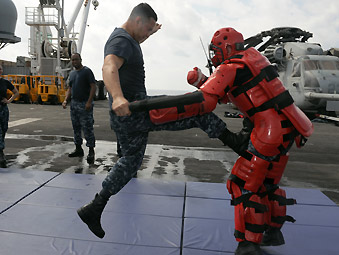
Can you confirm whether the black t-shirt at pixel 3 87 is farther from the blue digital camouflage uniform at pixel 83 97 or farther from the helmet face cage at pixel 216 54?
the helmet face cage at pixel 216 54

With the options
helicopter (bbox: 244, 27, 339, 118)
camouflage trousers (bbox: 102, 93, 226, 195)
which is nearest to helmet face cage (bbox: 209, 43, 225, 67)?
camouflage trousers (bbox: 102, 93, 226, 195)

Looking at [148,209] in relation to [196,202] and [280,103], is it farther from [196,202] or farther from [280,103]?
[280,103]

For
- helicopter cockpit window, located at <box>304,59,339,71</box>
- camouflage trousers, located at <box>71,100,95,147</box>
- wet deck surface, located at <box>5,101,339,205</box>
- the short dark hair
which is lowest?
wet deck surface, located at <box>5,101,339,205</box>

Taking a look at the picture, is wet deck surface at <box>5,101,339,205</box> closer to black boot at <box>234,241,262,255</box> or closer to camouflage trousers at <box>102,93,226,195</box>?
black boot at <box>234,241,262,255</box>

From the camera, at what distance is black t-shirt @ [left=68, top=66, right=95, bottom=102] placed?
511 cm

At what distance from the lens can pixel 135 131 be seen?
86.9 inches

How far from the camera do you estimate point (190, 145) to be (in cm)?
702

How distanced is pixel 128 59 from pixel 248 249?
4.86ft

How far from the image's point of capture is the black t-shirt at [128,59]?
2.05 m

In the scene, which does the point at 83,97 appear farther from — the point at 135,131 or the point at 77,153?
the point at 135,131

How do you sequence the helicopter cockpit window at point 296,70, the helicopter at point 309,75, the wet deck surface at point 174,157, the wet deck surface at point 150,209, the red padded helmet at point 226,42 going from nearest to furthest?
the red padded helmet at point 226,42
the wet deck surface at point 150,209
the wet deck surface at point 174,157
the helicopter at point 309,75
the helicopter cockpit window at point 296,70

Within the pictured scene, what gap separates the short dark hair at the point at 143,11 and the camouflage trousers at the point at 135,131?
0.69m

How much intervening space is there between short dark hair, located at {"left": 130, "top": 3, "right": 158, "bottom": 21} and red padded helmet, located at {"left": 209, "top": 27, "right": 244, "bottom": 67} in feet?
1.54

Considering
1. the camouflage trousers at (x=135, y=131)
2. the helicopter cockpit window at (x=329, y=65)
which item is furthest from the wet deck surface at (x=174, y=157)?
the helicopter cockpit window at (x=329, y=65)
